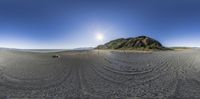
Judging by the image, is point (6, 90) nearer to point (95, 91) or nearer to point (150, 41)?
point (95, 91)

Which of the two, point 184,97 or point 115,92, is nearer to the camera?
point 184,97

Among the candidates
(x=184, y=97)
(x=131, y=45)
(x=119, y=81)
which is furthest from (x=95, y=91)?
(x=131, y=45)

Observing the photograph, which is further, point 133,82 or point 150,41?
point 150,41

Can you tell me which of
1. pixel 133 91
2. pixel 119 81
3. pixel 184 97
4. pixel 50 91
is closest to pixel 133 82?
pixel 119 81

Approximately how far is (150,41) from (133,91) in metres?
138

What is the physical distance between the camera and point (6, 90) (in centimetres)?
1272

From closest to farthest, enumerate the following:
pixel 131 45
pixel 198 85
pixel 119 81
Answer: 1. pixel 198 85
2. pixel 119 81
3. pixel 131 45

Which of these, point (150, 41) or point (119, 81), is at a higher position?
point (150, 41)

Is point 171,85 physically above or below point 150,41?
below

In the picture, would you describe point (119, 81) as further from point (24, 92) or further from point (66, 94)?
point (24, 92)

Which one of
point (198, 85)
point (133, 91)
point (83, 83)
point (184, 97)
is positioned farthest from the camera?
point (83, 83)

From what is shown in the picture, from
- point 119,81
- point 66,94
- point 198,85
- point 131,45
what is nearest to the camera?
point 66,94

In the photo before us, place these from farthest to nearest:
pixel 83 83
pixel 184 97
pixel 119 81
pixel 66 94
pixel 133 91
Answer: pixel 119 81, pixel 83 83, pixel 133 91, pixel 66 94, pixel 184 97

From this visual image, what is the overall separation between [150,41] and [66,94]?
14007cm
